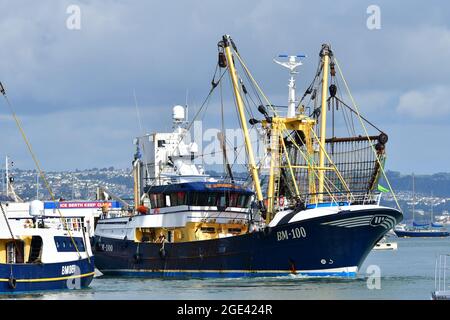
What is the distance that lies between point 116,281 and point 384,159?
83.1 ft

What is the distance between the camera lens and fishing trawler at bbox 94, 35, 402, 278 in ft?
223

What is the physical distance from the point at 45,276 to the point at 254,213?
71.8 feet

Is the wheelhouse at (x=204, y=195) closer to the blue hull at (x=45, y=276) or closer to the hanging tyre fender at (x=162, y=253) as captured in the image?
the hanging tyre fender at (x=162, y=253)

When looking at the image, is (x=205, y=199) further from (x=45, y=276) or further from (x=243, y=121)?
(x=45, y=276)

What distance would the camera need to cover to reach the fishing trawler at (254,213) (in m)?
67.9

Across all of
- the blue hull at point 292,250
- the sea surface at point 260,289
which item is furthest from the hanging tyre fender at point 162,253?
the sea surface at point 260,289

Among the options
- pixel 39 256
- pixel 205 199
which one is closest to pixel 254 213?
pixel 205 199

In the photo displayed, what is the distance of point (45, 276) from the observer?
188 ft

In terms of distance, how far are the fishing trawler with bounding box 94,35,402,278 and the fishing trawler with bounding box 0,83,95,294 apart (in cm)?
1232

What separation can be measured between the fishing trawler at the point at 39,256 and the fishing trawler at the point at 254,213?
1232cm

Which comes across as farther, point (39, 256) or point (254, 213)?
point (254, 213)
